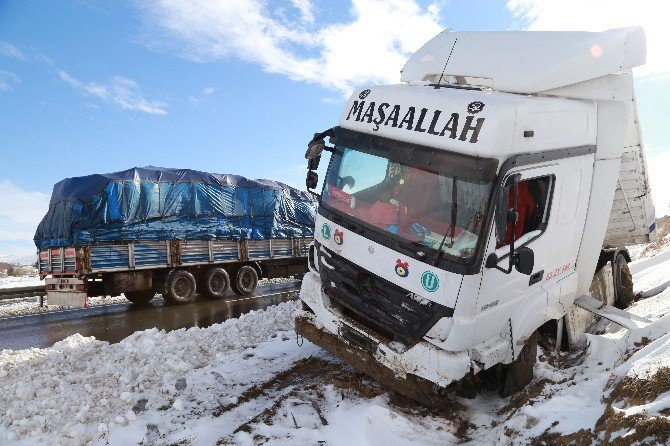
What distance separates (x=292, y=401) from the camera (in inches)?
190

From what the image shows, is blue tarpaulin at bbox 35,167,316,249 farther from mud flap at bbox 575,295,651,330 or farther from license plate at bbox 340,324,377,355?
mud flap at bbox 575,295,651,330

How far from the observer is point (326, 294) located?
5230mm

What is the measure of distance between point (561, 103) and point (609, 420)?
3.35m

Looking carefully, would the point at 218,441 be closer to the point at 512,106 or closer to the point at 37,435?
the point at 37,435

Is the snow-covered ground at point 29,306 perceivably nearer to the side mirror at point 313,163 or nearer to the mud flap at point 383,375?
the side mirror at point 313,163

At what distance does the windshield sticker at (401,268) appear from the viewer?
450cm

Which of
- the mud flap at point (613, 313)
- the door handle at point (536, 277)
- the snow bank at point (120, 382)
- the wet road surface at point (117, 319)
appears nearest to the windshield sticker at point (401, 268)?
the door handle at point (536, 277)

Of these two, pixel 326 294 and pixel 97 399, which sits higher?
pixel 326 294

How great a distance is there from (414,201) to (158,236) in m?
9.85

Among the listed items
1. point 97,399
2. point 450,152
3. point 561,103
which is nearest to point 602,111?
point 561,103

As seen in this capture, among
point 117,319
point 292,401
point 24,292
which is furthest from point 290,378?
point 24,292

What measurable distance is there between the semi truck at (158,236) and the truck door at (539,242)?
1007 cm

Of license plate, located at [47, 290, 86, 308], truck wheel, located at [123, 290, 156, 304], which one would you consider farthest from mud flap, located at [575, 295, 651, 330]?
truck wheel, located at [123, 290, 156, 304]

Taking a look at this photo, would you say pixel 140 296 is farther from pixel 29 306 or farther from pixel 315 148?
pixel 315 148
